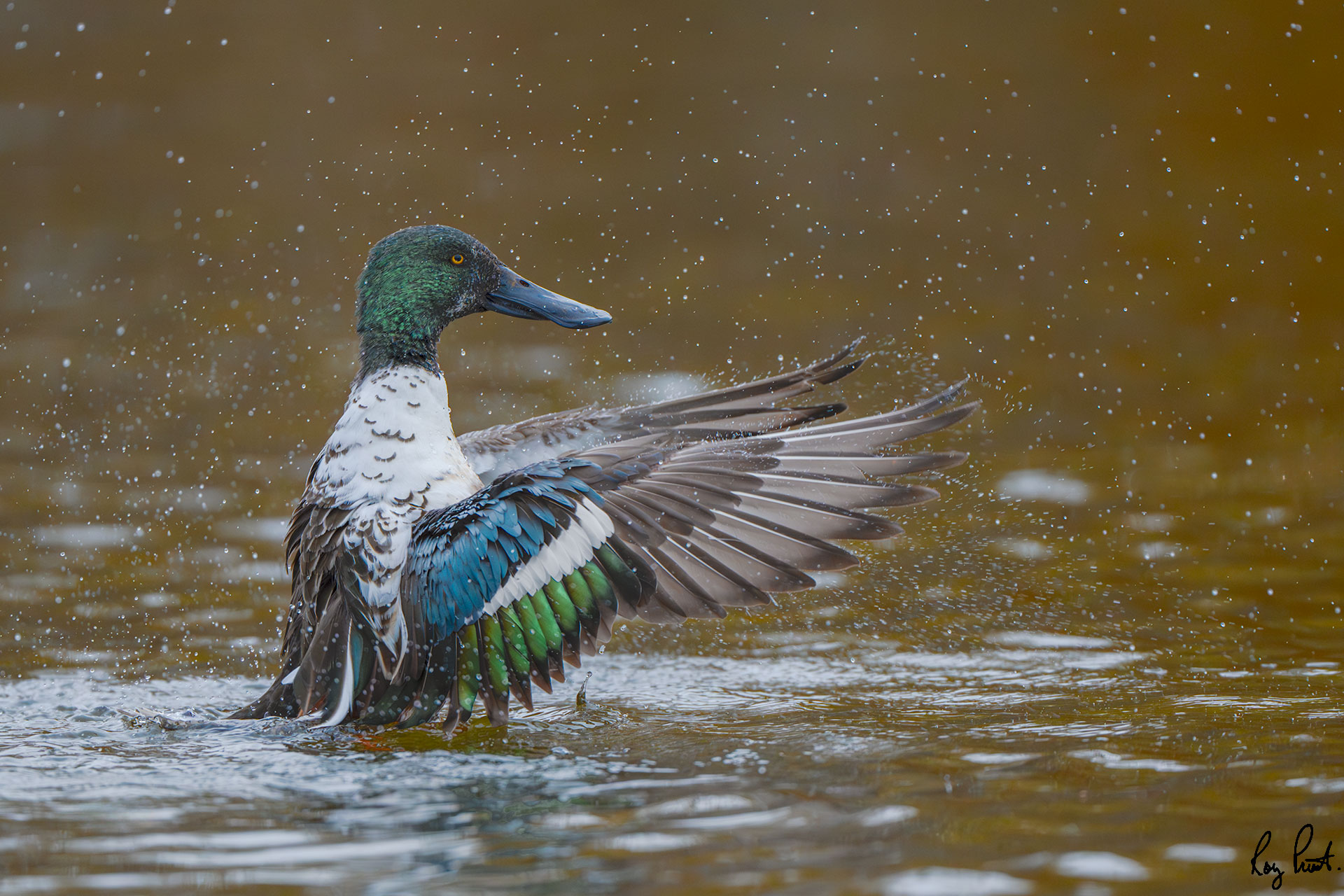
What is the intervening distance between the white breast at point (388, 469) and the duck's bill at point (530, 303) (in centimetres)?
55

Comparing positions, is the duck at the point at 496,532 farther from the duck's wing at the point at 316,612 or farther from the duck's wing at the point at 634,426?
the duck's wing at the point at 634,426

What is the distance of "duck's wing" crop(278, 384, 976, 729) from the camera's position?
14.5ft

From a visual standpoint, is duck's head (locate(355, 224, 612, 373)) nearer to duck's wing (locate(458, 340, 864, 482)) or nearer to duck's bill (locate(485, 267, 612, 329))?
duck's bill (locate(485, 267, 612, 329))

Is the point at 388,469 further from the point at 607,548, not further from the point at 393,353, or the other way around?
the point at 607,548

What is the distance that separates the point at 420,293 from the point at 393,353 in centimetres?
23

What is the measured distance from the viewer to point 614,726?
474 cm

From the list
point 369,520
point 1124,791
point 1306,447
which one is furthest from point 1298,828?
point 1306,447

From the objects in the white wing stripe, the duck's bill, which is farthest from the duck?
the duck's bill

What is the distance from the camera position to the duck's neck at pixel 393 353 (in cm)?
496
